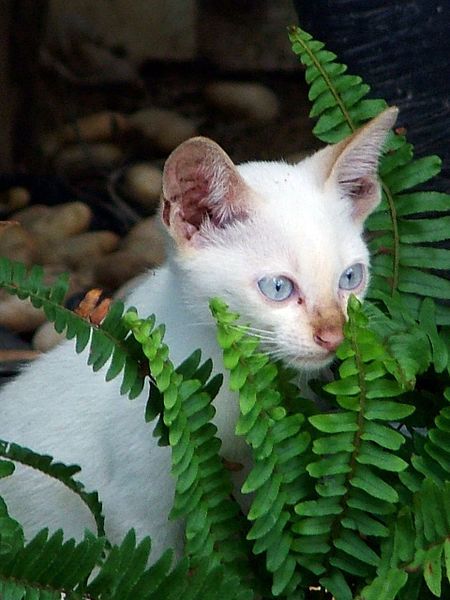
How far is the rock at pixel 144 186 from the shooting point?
5410 mm

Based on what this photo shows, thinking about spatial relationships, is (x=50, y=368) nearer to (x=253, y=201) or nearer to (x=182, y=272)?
(x=182, y=272)

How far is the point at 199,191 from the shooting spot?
229 centimetres

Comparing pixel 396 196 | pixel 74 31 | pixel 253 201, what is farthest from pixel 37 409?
pixel 74 31

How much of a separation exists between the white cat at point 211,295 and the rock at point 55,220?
2.41 metres

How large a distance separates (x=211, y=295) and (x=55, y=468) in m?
Answer: 0.48

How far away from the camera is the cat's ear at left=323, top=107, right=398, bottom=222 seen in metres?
2.31

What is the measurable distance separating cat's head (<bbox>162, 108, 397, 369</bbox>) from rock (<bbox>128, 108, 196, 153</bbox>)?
10.7 feet

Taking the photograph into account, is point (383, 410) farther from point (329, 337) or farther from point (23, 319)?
point (23, 319)

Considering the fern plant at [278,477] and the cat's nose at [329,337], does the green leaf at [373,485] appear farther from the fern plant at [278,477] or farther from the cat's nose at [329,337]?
the cat's nose at [329,337]

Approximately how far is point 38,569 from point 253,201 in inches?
33.2

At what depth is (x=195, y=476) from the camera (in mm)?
2127

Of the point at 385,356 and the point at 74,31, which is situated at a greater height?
the point at 74,31

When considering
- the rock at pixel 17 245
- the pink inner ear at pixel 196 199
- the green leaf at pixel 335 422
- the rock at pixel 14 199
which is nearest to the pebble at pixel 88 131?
the rock at pixel 14 199

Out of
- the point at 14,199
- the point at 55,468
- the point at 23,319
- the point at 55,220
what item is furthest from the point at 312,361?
the point at 14,199
